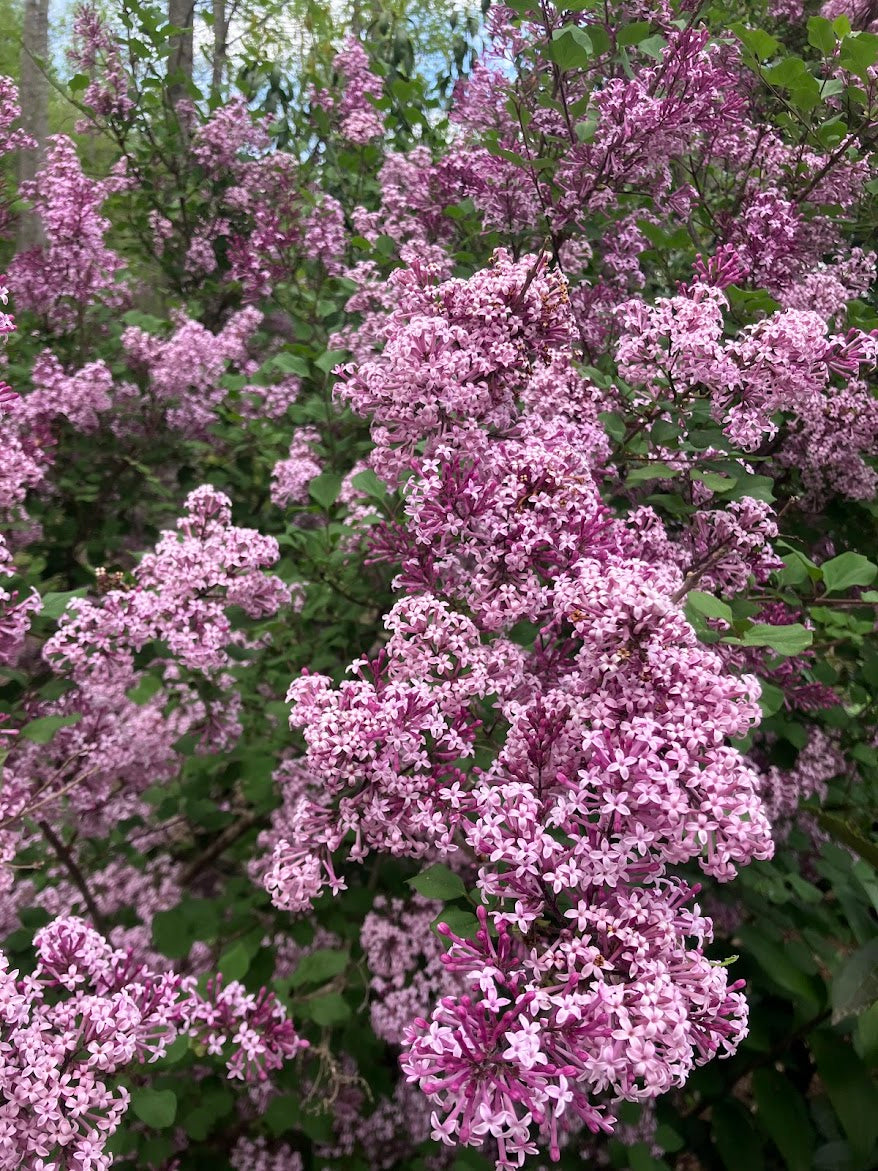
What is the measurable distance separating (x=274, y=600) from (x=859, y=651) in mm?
2355

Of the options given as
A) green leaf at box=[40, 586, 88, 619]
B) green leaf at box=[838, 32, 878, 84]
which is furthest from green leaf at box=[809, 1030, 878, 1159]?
green leaf at box=[838, 32, 878, 84]

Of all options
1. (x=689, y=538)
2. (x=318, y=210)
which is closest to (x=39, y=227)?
(x=318, y=210)

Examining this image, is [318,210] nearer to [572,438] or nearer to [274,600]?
[274,600]

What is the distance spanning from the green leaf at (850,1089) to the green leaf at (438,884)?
5.96 feet

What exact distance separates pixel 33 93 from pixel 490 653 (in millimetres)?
7190

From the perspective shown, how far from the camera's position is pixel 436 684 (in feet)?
6.36

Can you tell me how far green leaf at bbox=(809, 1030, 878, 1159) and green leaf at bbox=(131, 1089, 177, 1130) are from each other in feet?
7.02

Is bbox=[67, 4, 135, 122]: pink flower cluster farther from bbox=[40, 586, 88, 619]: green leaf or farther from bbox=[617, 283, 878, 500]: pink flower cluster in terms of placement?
bbox=[617, 283, 878, 500]: pink flower cluster

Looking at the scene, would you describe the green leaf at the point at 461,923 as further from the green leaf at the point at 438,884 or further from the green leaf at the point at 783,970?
the green leaf at the point at 783,970

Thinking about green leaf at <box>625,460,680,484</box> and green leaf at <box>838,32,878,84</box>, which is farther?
green leaf at <box>838,32,878,84</box>

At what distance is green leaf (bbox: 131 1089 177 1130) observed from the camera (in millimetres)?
2041

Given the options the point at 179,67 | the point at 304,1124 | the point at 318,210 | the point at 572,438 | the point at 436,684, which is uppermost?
the point at 179,67

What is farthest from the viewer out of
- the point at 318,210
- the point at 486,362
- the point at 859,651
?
the point at 318,210

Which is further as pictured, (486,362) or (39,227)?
(39,227)
